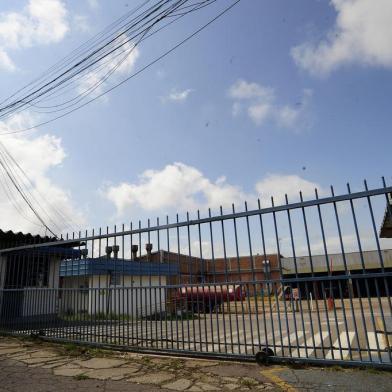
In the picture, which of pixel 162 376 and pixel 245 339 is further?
pixel 245 339

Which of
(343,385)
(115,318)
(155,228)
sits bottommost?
(343,385)

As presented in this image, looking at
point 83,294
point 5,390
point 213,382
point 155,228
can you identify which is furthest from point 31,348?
point 213,382

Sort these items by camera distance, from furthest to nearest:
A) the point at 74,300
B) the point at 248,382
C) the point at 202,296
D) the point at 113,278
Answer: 1. the point at 113,278
2. the point at 74,300
3. the point at 202,296
4. the point at 248,382

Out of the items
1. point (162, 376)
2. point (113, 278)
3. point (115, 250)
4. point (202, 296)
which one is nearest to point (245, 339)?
point (202, 296)

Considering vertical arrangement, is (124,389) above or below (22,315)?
below

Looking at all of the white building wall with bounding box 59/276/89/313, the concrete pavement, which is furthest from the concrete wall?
the concrete pavement

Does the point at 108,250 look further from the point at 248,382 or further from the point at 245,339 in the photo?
the point at 248,382

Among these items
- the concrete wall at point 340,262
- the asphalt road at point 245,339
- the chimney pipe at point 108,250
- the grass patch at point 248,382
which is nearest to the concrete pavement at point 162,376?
the grass patch at point 248,382

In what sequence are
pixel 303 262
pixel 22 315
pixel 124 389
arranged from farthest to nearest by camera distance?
pixel 303 262, pixel 22 315, pixel 124 389

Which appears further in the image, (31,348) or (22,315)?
(22,315)

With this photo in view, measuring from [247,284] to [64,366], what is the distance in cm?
346

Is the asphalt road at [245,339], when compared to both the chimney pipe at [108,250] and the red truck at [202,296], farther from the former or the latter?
the chimney pipe at [108,250]

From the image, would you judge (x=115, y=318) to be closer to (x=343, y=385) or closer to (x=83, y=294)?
(x=83, y=294)

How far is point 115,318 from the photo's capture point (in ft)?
25.4
